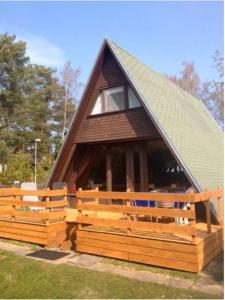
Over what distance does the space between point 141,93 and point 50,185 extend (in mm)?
5121

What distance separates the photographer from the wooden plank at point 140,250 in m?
5.42

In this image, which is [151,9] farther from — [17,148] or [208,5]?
[17,148]

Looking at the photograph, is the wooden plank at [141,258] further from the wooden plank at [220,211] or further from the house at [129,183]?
the wooden plank at [220,211]

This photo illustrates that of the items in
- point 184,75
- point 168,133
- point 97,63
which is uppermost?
point 184,75

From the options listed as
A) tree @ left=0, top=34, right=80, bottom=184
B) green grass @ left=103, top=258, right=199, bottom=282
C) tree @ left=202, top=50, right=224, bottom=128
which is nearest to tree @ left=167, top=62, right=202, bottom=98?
tree @ left=202, top=50, right=224, bottom=128

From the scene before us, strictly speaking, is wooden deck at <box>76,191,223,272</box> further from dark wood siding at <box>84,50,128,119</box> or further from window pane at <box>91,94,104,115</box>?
dark wood siding at <box>84,50,128,119</box>

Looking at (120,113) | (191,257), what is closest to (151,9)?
(120,113)

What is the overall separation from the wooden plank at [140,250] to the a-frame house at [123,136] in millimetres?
4056

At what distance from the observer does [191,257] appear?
211 inches

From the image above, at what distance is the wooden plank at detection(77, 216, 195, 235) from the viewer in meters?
5.43

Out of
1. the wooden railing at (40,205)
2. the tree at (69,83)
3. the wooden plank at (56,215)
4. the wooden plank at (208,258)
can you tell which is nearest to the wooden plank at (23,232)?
the wooden railing at (40,205)

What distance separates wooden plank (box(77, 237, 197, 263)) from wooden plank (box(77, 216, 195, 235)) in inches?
14.6

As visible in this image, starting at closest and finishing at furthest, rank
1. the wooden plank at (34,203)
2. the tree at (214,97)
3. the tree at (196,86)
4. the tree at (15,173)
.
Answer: the wooden plank at (34,203), the tree at (15,173), the tree at (214,97), the tree at (196,86)

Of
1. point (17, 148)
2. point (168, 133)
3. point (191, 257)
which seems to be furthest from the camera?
point (17, 148)
